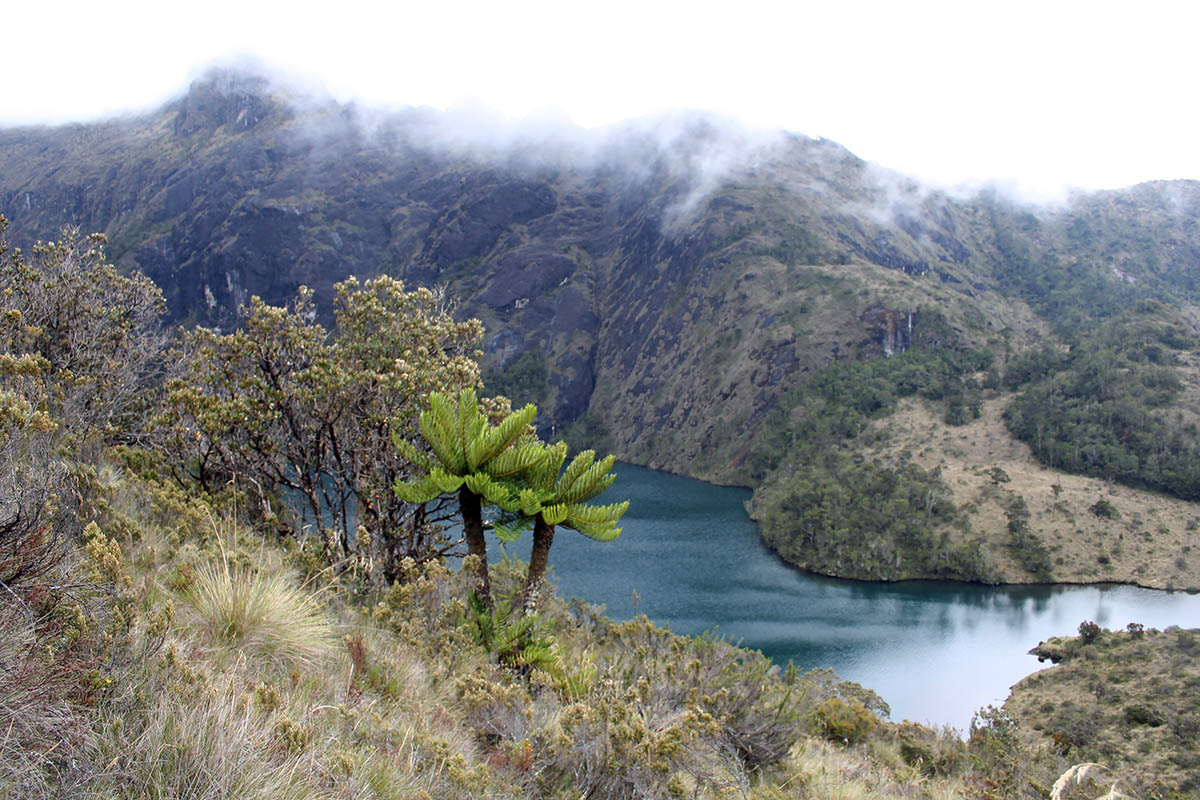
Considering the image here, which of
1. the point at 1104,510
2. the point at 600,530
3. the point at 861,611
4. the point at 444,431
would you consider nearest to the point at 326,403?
the point at 444,431

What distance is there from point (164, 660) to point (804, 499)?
65289 mm

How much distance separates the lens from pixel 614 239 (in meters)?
158

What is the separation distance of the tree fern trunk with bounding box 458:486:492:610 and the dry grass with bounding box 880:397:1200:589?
54382 mm

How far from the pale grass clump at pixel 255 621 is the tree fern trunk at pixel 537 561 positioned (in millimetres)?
3529

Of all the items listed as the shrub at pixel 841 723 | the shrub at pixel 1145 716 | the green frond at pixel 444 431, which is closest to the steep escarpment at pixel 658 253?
the shrub at pixel 1145 716

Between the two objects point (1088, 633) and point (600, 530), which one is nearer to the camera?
point (600, 530)

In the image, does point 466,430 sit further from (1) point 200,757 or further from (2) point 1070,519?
(2) point 1070,519

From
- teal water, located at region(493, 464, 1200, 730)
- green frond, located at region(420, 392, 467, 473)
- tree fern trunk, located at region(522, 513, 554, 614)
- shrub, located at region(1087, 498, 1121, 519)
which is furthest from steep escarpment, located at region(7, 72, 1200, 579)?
Result: green frond, located at region(420, 392, 467, 473)

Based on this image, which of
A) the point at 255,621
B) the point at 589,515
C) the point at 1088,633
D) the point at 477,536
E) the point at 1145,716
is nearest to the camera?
the point at 255,621

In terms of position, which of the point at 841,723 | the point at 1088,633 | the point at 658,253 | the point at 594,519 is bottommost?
the point at 1088,633

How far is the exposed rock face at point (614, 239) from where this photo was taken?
107812mm

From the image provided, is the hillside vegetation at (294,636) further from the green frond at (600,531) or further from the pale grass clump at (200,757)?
the green frond at (600,531)

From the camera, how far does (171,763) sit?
2738mm

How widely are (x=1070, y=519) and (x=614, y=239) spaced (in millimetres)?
115948
